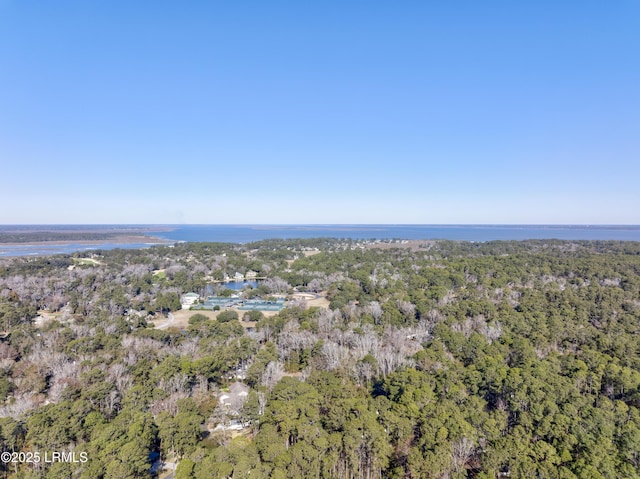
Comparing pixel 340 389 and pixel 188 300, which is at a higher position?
pixel 340 389

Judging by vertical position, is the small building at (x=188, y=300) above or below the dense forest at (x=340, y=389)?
below

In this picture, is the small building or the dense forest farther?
the small building

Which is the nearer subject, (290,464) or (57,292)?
(290,464)

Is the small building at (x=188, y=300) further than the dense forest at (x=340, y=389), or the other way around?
the small building at (x=188, y=300)

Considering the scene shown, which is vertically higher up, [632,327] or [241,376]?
[632,327]

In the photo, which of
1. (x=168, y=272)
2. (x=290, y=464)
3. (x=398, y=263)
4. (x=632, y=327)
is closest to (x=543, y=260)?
(x=398, y=263)

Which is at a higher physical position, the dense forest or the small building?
the dense forest

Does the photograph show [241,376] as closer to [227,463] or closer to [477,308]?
[227,463]

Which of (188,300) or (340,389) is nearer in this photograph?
(340,389)
